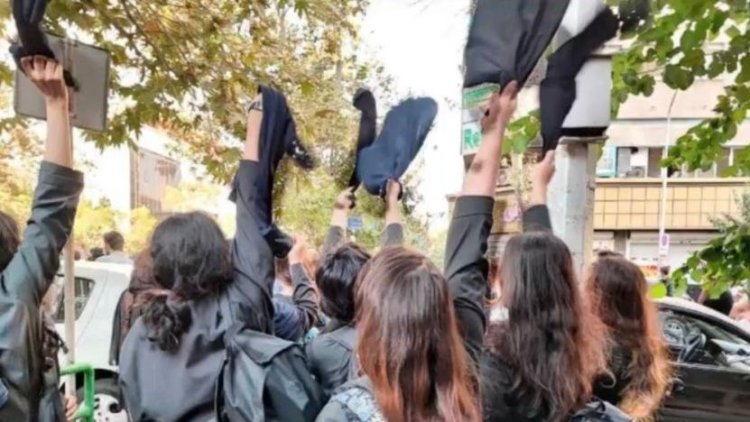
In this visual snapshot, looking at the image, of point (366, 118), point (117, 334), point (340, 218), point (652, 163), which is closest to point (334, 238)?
point (340, 218)

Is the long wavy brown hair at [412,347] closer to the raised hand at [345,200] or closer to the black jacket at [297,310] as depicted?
the black jacket at [297,310]

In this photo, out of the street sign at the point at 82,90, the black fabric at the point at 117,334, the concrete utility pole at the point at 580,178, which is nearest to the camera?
the street sign at the point at 82,90

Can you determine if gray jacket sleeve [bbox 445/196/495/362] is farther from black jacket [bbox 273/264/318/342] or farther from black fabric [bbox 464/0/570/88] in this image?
black jacket [bbox 273/264/318/342]

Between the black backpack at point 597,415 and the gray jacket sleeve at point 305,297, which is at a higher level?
the gray jacket sleeve at point 305,297

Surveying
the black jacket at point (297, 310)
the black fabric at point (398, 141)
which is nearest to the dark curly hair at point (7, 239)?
the black jacket at point (297, 310)

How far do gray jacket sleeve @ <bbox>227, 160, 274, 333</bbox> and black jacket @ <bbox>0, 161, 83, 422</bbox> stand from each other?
1.40 feet

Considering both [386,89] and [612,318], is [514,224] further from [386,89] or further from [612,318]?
[386,89]

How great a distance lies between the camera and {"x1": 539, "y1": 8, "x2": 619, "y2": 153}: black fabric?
7.54 ft

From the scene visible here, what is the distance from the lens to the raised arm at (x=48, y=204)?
1973 mm

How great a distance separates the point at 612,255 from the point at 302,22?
119 inches

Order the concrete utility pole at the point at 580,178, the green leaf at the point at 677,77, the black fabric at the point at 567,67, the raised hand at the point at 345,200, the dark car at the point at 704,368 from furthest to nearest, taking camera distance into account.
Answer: the dark car at the point at 704,368 → the green leaf at the point at 677,77 → the raised hand at the point at 345,200 → the concrete utility pole at the point at 580,178 → the black fabric at the point at 567,67

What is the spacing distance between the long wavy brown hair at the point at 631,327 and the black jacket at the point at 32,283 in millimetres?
1749

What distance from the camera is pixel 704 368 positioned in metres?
5.95

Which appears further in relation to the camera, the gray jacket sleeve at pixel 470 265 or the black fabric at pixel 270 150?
the black fabric at pixel 270 150
